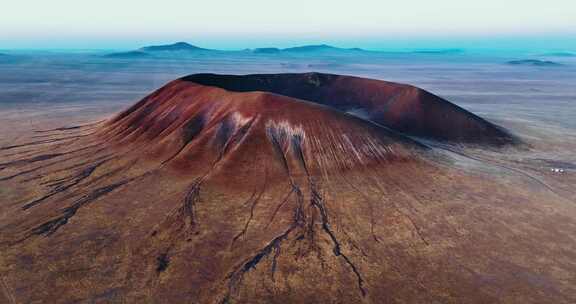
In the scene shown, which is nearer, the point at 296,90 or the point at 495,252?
the point at 495,252

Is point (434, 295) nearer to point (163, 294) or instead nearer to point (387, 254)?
Result: point (387, 254)

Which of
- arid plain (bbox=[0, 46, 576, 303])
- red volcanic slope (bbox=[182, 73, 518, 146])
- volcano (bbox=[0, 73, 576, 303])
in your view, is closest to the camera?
volcano (bbox=[0, 73, 576, 303])

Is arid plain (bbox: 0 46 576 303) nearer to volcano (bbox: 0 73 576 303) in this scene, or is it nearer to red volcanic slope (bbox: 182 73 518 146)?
volcano (bbox: 0 73 576 303)

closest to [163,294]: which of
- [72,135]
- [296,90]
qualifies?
[72,135]

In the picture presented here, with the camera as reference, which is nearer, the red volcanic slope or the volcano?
the volcano

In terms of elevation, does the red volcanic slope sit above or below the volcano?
above

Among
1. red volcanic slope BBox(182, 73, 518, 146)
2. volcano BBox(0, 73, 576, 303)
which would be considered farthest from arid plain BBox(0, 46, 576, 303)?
red volcanic slope BBox(182, 73, 518, 146)
